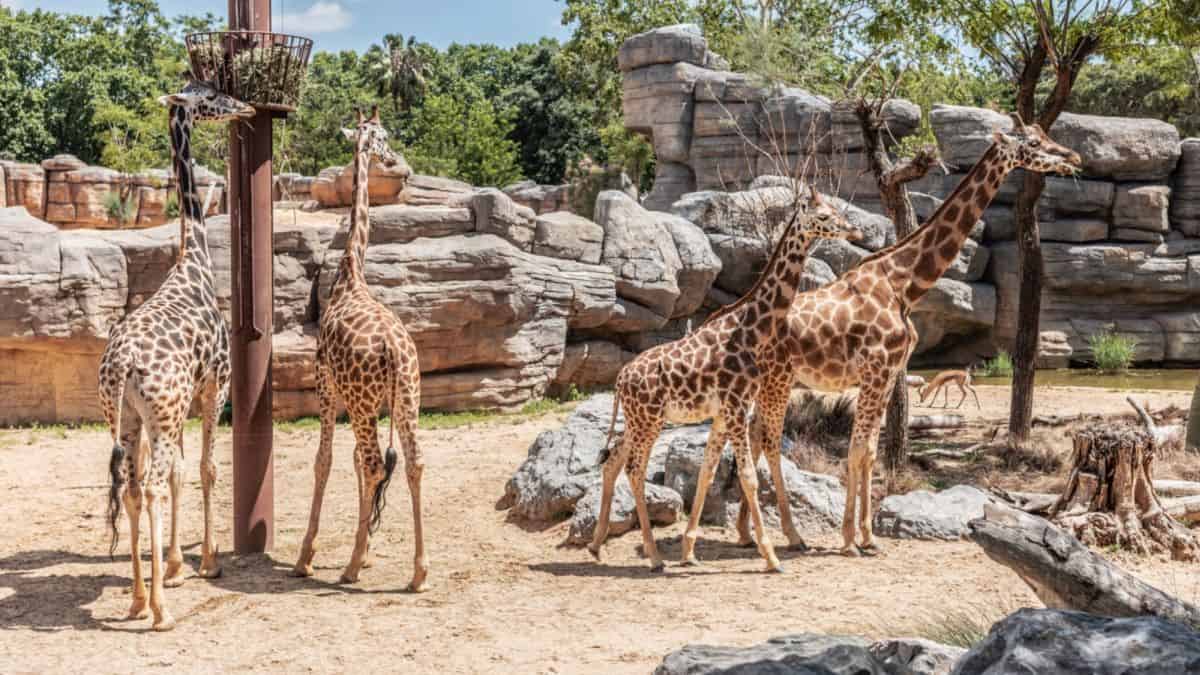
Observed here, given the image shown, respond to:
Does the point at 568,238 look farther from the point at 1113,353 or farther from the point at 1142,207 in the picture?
the point at 1142,207

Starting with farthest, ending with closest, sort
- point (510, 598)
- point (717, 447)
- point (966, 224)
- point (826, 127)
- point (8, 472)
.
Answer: point (826, 127) < point (8, 472) < point (966, 224) < point (717, 447) < point (510, 598)

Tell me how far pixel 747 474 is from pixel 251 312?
365 cm

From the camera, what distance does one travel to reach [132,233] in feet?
46.7

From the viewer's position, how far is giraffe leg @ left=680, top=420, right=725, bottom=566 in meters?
8.03

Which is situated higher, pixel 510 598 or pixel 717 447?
pixel 717 447

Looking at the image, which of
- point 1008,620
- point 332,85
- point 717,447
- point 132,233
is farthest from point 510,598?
point 332,85

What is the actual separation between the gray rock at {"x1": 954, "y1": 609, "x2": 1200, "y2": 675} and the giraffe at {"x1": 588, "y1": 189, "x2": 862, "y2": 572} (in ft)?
14.2

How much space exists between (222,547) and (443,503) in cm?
193

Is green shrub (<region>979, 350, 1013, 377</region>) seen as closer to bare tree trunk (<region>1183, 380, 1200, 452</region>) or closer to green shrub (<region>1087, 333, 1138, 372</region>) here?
green shrub (<region>1087, 333, 1138, 372</region>)

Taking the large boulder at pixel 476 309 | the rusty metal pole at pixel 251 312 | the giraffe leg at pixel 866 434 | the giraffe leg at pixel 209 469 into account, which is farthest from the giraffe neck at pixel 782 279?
the large boulder at pixel 476 309

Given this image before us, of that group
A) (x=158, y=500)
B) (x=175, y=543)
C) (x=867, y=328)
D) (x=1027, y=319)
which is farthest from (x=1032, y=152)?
(x=175, y=543)

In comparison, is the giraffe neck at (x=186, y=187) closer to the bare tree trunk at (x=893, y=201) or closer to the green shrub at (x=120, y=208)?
the bare tree trunk at (x=893, y=201)

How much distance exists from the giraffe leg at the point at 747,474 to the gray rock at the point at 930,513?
1.42 m

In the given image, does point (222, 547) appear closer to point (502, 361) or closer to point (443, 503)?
point (443, 503)
